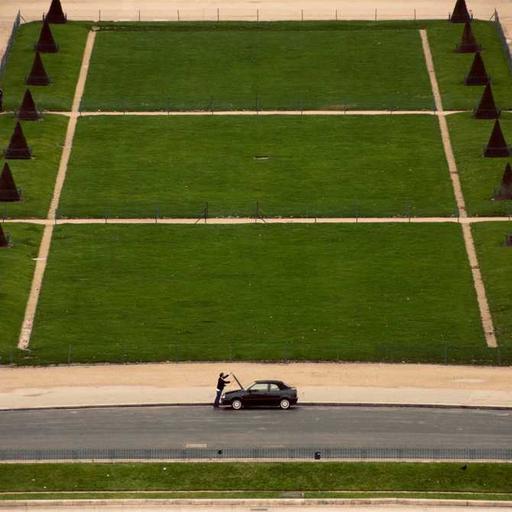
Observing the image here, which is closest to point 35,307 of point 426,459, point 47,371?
point 47,371

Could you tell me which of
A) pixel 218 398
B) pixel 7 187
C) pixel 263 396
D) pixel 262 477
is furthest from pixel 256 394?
pixel 7 187

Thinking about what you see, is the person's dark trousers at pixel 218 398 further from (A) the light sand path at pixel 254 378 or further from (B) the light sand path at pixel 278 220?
(B) the light sand path at pixel 278 220

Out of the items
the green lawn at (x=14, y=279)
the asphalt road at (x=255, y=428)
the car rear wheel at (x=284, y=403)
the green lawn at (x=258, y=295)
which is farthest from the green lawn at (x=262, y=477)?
the green lawn at (x=14, y=279)

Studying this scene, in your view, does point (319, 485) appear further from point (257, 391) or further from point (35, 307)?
point (35, 307)

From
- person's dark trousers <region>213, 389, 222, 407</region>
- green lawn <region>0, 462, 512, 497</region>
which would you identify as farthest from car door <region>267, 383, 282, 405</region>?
green lawn <region>0, 462, 512, 497</region>

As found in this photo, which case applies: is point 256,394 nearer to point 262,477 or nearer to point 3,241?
point 262,477
